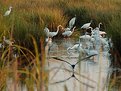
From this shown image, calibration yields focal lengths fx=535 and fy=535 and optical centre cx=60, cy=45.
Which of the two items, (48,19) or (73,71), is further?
(48,19)

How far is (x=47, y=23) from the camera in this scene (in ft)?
51.6

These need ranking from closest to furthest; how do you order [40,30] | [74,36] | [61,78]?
[61,78]
[40,30]
[74,36]

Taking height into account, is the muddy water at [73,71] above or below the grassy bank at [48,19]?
below

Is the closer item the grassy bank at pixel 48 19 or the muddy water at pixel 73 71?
the muddy water at pixel 73 71

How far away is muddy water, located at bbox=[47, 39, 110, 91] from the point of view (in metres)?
7.11

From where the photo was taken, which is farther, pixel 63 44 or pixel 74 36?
pixel 74 36

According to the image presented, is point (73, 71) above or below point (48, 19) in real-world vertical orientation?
below

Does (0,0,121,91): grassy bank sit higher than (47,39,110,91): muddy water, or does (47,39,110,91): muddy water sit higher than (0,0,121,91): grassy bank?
(0,0,121,91): grassy bank

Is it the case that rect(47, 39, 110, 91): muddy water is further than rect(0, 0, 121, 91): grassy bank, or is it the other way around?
rect(0, 0, 121, 91): grassy bank

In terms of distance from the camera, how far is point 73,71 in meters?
8.02

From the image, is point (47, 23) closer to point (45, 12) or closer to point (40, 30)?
point (45, 12)

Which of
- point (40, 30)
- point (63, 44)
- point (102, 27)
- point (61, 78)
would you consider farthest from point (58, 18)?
point (61, 78)

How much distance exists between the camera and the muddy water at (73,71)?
7113mm

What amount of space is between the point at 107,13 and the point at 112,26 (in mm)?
5178
